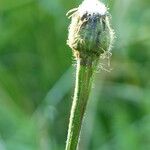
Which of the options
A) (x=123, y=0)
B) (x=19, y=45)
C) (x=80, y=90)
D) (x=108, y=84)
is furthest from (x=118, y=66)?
(x=80, y=90)

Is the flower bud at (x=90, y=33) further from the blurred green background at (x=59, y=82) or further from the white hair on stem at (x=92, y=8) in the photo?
the blurred green background at (x=59, y=82)

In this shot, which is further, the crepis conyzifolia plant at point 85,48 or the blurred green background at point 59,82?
the blurred green background at point 59,82

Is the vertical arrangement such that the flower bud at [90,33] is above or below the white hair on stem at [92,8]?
below

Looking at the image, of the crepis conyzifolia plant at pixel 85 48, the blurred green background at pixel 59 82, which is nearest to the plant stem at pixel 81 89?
the crepis conyzifolia plant at pixel 85 48

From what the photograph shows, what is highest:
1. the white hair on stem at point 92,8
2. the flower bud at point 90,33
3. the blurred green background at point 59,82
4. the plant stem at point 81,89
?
the blurred green background at point 59,82

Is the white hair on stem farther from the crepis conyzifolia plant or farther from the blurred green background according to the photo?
the blurred green background

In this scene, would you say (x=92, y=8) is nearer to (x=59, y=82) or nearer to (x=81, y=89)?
(x=81, y=89)

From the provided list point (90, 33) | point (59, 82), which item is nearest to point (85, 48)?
point (90, 33)
